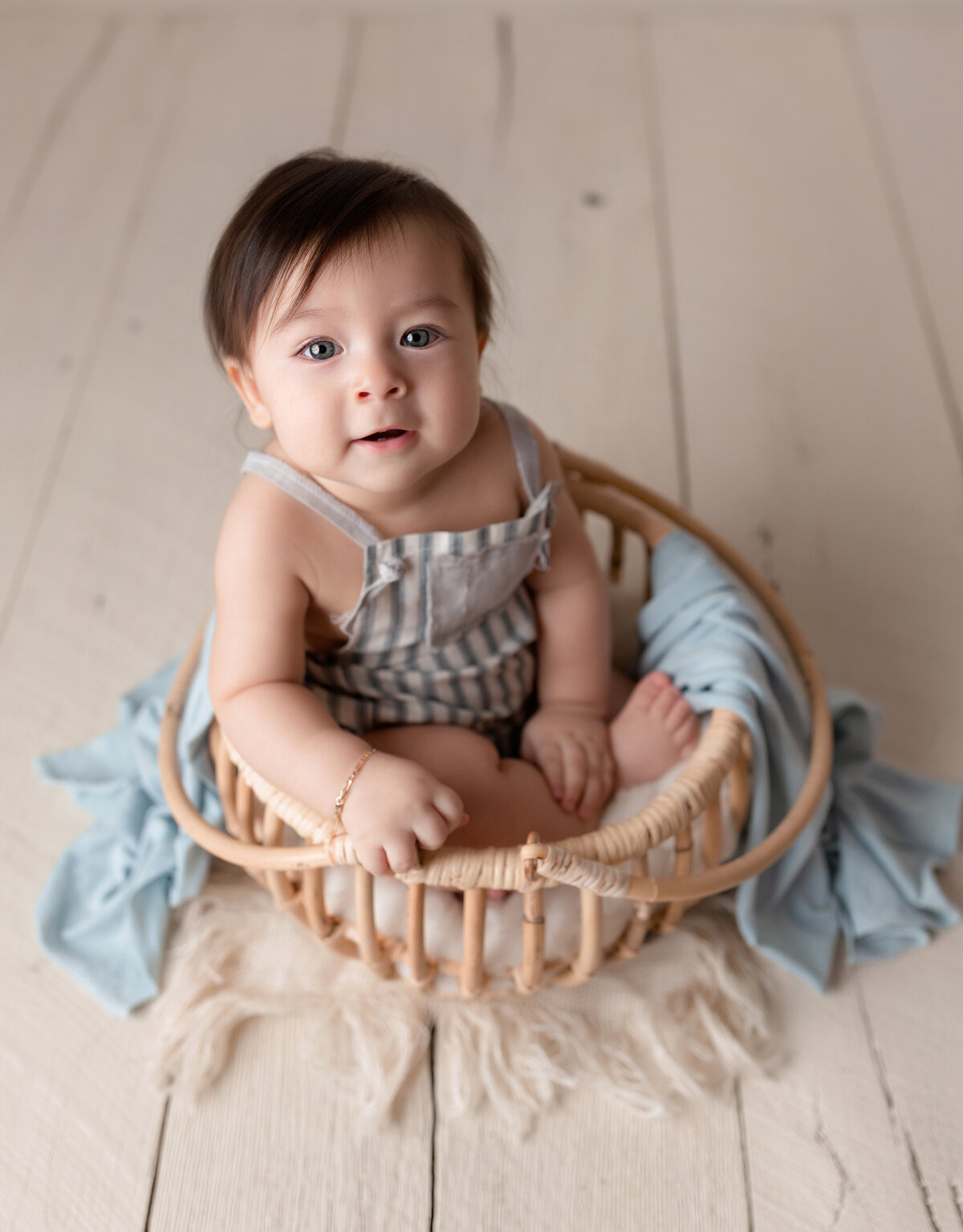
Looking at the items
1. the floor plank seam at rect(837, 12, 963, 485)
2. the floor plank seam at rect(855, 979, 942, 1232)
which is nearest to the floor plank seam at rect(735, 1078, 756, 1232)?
the floor plank seam at rect(855, 979, 942, 1232)

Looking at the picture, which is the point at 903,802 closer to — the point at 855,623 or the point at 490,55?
the point at 855,623

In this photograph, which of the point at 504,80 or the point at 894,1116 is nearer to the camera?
the point at 894,1116

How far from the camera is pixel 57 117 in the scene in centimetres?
184

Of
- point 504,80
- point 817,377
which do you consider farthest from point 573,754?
point 504,80

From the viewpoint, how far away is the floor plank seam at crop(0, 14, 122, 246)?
1700 millimetres

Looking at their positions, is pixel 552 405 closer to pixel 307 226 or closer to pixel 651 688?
pixel 651 688

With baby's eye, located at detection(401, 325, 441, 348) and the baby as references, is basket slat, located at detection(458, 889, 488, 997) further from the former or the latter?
baby's eye, located at detection(401, 325, 441, 348)

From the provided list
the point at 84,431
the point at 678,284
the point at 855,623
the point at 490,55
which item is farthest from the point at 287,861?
the point at 490,55

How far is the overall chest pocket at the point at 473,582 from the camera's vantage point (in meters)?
0.92

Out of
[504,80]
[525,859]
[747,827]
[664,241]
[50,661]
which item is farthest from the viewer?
[504,80]

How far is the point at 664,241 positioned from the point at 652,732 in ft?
3.06

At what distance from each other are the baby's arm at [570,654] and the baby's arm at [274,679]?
202 mm

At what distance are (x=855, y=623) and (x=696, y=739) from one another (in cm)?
36

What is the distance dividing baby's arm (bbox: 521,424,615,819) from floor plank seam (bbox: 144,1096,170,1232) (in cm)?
39
